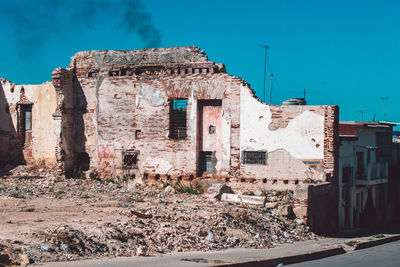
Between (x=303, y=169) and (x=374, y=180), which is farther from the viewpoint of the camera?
(x=374, y=180)

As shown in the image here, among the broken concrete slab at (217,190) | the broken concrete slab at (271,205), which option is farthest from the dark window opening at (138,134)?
the broken concrete slab at (271,205)

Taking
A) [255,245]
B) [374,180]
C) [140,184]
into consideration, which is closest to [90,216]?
[255,245]

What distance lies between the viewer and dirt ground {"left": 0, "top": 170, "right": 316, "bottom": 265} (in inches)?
396

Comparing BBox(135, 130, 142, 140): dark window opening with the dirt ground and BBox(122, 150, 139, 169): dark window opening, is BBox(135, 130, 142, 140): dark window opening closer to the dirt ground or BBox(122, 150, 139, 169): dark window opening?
BBox(122, 150, 139, 169): dark window opening

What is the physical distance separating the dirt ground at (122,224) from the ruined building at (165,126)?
6.40 feet

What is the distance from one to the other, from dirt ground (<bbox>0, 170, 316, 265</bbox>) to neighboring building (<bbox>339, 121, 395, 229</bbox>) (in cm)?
573

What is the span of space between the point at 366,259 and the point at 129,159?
10.7 meters

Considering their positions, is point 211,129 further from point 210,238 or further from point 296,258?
point 296,258

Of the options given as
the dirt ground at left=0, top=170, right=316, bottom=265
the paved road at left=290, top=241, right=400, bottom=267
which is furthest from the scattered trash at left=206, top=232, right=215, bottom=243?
the paved road at left=290, top=241, right=400, bottom=267

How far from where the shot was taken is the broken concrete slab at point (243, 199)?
16.5m

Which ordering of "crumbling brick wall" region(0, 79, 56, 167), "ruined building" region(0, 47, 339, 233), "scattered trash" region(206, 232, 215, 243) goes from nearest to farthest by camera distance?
"scattered trash" region(206, 232, 215, 243), "ruined building" region(0, 47, 339, 233), "crumbling brick wall" region(0, 79, 56, 167)

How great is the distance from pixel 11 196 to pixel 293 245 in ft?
28.7

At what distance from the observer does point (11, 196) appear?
634 inches

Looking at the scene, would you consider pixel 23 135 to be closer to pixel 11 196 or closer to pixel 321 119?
pixel 11 196
